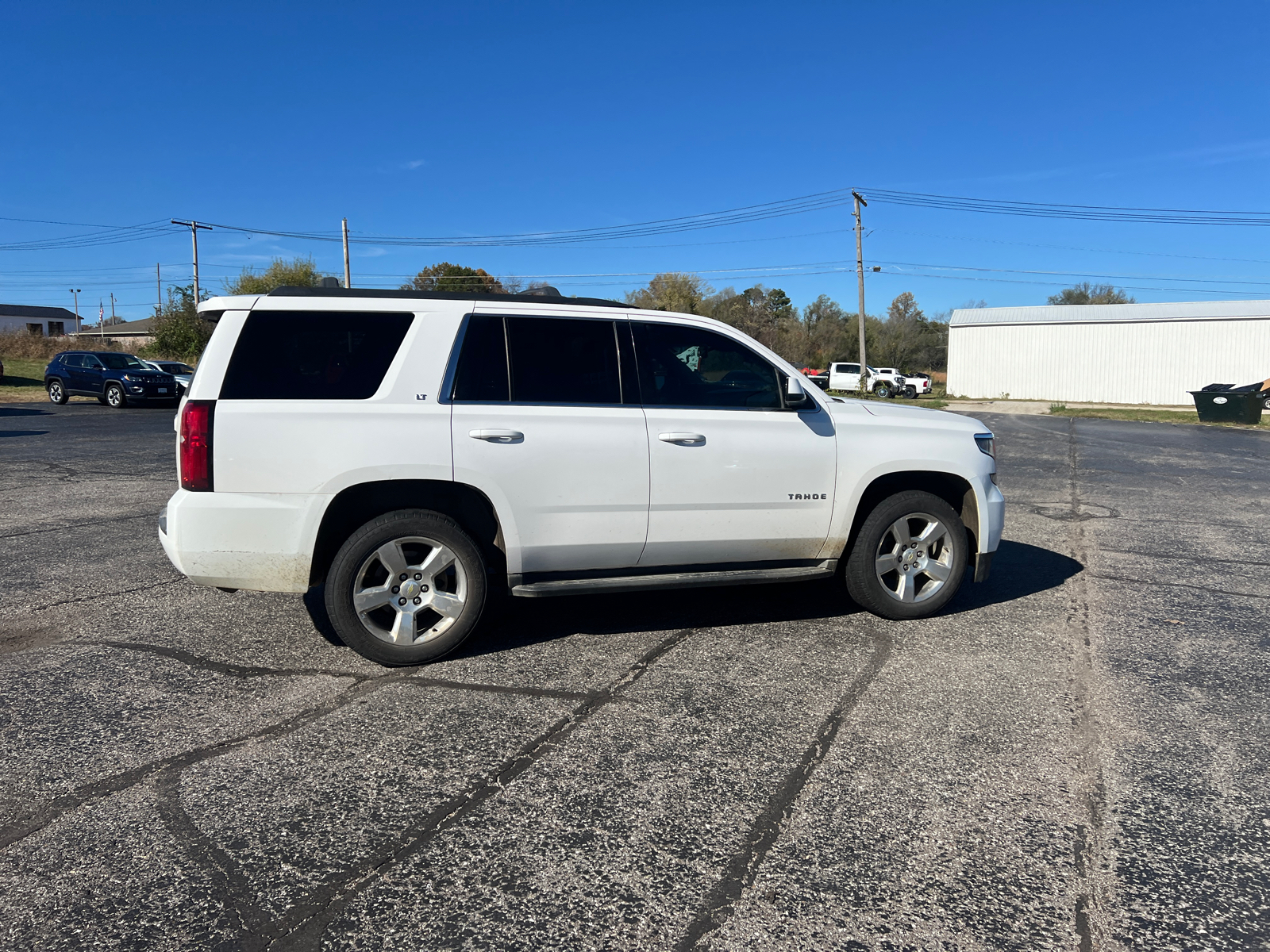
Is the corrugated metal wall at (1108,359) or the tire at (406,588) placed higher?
the corrugated metal wall at (1108,359)

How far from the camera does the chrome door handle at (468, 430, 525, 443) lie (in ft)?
15.2

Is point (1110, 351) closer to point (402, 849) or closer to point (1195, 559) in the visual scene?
point (1195, 559)

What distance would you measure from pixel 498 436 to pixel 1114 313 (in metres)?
49.4

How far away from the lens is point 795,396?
17.2 ft

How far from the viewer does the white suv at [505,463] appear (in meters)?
4.46

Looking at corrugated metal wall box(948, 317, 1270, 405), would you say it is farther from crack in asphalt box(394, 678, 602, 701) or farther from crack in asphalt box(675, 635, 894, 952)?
crack in asphalt box(394, 678, 602, 701)

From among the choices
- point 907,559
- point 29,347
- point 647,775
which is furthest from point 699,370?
point 29,347

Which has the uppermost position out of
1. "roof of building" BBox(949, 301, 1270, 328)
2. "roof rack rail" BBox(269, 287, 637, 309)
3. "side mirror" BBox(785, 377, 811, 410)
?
"roof of building" BBox(949, 301, 1270, 328)

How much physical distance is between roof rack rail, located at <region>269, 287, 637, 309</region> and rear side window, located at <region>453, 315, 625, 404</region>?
133 mm

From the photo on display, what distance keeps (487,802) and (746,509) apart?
2387mm

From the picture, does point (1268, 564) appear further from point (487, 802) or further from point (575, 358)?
point (487, 802)

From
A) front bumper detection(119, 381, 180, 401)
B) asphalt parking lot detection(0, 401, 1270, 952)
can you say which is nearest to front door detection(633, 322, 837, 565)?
asphalt parking lot detection(0, 401, 1270, 952)

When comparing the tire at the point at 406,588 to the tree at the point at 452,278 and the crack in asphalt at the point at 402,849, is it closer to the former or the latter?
the crack in asphalt at the point at 402,849

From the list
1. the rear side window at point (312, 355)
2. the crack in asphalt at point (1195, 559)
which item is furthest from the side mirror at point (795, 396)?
the crack in asphalt at point (1195, 559)
